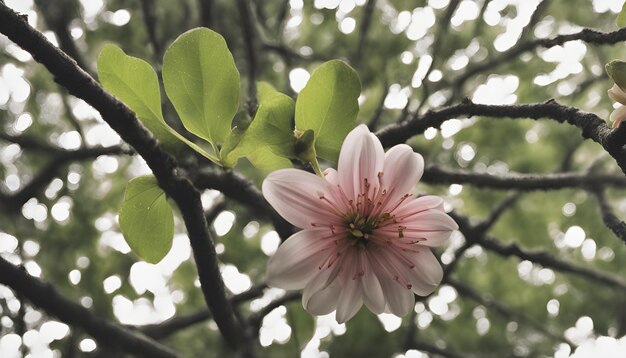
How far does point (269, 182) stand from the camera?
73cm

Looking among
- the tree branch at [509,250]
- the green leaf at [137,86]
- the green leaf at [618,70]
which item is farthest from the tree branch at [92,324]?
the green leaf at [618,70]

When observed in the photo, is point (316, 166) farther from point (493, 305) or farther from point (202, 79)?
point (493, 305)

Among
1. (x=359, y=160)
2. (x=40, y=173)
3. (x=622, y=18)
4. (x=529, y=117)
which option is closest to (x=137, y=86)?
(x=359, y=160)

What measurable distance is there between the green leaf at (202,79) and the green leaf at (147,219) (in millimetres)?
109

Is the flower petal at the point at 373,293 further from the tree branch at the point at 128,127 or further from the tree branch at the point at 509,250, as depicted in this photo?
the tree branch at the point at 509,250

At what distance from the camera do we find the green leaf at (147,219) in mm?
756

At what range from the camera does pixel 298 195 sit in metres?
0.75

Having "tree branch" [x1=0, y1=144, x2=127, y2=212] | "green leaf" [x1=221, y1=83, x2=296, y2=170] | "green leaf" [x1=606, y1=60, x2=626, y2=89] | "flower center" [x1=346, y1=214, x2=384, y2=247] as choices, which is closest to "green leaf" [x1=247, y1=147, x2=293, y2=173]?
"green leaf" [x1=221, y1=83, x2=296, y2=170]

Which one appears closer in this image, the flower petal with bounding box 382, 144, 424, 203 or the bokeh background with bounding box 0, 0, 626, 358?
the flower petal with bounding box 382, 144, 424, 203

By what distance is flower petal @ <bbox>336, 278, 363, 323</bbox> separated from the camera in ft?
2.55

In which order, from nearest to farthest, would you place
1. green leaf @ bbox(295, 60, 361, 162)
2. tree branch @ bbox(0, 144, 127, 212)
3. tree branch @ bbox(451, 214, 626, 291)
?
1. green leaf @ bbox(295, 60, 361, 162)
2. tree branch @ bbox(451, 214, 626, 291)
3. tree branch @ bbox(0, 144, 127, 212)

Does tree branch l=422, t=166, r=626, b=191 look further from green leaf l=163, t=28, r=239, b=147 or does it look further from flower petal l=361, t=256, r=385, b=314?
green leaf l=163, t=28, r=239, b=147

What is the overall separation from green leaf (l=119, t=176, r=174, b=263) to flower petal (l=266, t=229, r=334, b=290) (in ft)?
0.54

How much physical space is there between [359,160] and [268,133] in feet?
0.41
